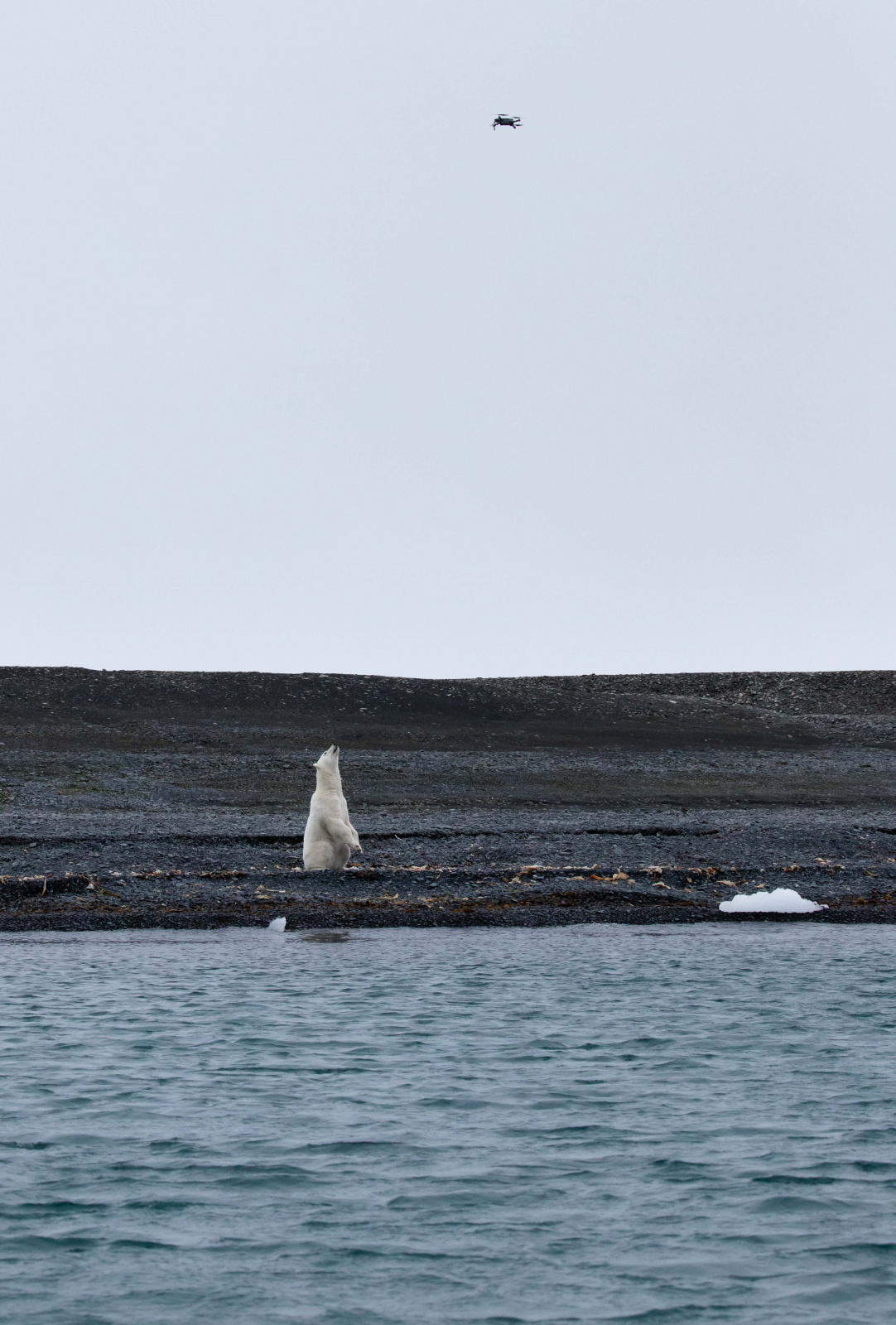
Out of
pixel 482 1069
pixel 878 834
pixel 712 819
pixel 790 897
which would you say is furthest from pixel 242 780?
pixel 482 1069

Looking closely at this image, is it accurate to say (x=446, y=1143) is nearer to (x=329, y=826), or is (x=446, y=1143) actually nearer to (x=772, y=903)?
(x=772, y=903)

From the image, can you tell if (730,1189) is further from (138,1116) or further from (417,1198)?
(138,1116)

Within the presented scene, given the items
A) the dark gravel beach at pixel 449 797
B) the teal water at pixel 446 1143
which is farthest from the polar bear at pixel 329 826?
the teal water at pixel 446 1143

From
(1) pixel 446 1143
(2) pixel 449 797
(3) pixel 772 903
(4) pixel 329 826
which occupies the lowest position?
(1) pixel 446 1143

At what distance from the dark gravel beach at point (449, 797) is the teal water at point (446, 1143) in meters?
4.90

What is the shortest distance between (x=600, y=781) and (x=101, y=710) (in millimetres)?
17382

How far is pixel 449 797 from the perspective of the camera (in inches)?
1347

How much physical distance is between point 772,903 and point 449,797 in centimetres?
1445

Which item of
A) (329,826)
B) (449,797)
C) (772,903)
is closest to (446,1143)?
(772,903)

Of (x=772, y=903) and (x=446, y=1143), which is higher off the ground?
(x=772, y=903)

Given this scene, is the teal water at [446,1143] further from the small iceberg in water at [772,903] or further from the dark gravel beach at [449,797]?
the dark gravel beach at [449,797]

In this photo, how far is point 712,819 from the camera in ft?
98.6

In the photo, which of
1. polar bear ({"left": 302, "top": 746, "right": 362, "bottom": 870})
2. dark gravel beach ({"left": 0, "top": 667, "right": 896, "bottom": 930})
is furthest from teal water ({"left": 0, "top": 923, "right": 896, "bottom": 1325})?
polar bear ({"left": 302, "top": 746, "right": 362, "bottom": 870})

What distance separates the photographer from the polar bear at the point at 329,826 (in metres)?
21.5
